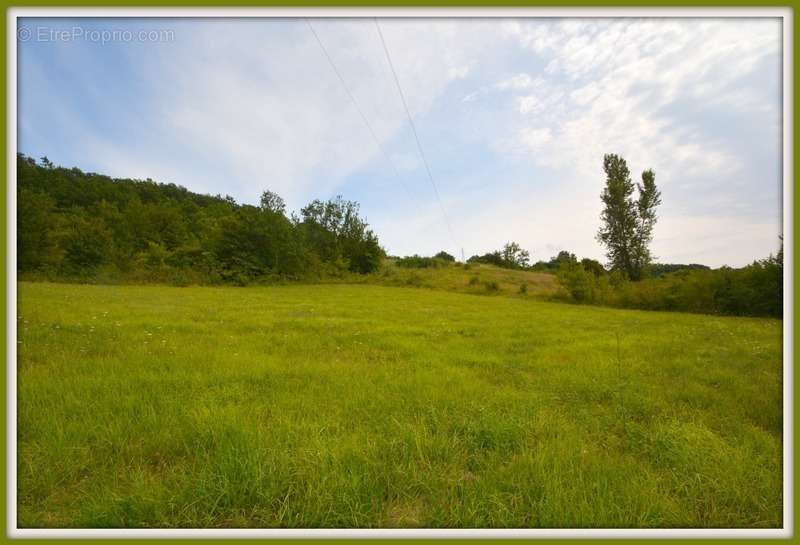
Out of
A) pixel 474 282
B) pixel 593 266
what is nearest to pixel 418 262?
pixel 474 282

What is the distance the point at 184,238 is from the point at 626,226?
1700 inches

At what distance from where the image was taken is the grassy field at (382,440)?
1.80 m

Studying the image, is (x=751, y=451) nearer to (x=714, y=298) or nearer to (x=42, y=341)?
(x=42, y=341)

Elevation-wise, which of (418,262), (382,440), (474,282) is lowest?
(382,440)

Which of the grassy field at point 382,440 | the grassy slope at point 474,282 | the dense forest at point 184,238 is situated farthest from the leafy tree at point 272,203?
the grassy field at point 382,440

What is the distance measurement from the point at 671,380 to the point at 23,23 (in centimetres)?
879

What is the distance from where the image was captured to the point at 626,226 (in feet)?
56.1

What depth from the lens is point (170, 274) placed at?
2631 cm

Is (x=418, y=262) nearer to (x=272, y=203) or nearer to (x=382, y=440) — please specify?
(x=272, y=203)

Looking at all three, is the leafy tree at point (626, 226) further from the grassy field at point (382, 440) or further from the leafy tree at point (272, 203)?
the leafy tree at point (272, 203)

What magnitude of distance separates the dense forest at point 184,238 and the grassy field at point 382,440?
18.2 meters

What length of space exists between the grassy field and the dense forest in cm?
1820

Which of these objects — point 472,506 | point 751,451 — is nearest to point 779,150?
point 751,451

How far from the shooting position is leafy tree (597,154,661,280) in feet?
48.3
